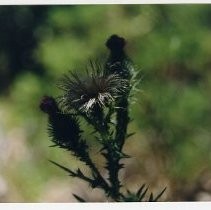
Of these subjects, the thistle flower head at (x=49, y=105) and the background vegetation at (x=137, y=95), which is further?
the background vegetation at (x=137, y=95)

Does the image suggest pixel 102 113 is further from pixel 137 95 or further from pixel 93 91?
pixel 137 95

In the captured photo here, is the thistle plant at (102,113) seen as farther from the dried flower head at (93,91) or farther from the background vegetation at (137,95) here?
the background vegetation at (137,95)

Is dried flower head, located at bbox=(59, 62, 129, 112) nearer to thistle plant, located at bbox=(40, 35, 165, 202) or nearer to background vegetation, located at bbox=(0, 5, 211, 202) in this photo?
thistle plant, located at bbox=(40, 35, 165, 202)

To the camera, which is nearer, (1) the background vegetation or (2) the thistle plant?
(2) the thistle plant

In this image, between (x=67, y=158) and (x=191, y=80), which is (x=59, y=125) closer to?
(x=67, y=158)

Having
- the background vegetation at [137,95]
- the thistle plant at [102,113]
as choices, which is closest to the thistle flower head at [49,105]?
the thistle plant at [102,113]

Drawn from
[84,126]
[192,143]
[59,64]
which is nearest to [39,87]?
[59,64]

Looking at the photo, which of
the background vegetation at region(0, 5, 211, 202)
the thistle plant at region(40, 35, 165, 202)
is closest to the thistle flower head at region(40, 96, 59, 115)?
the thistle plant at region(40, 35, 165, 202)
